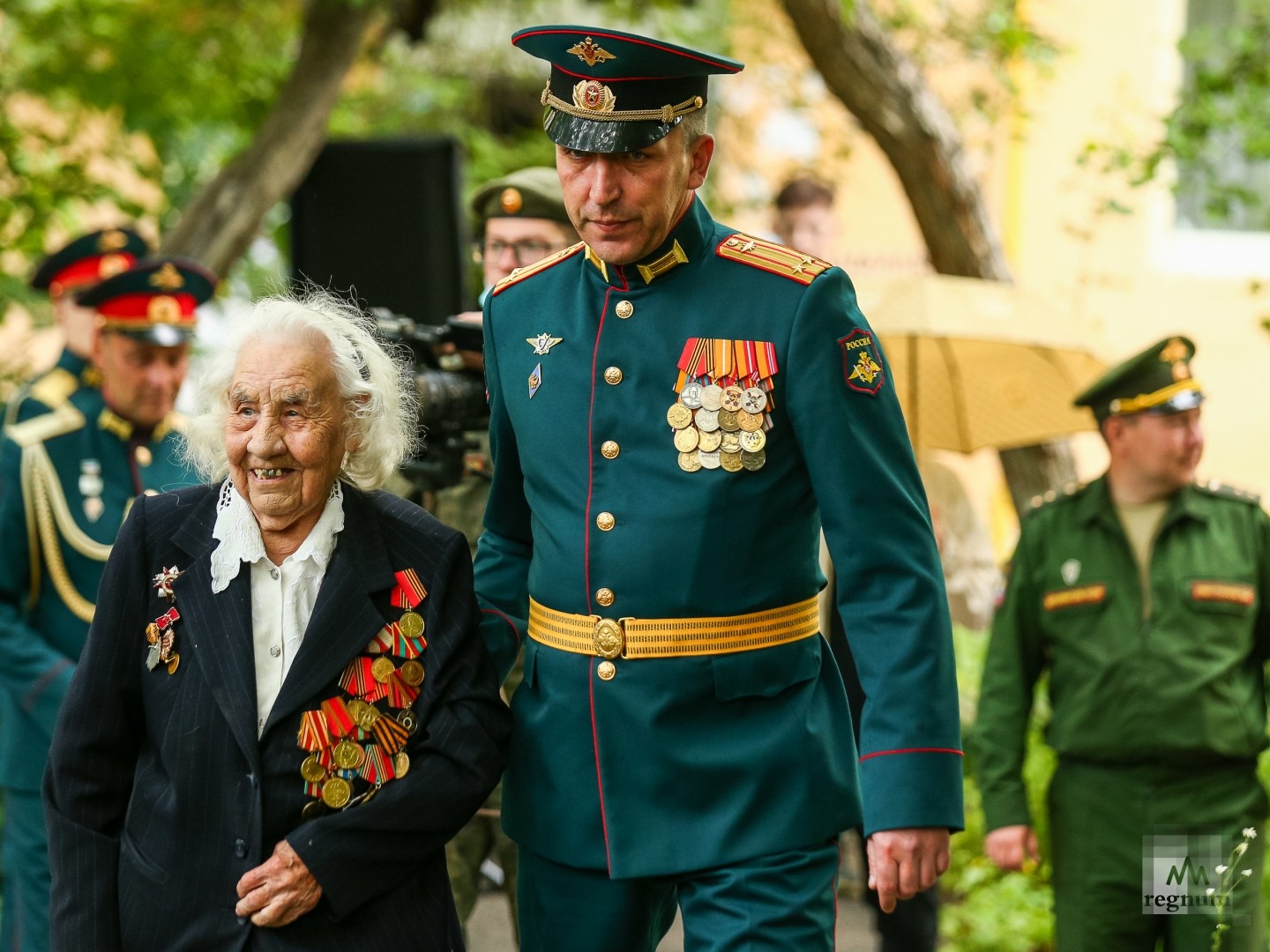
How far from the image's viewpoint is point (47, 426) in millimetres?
5527

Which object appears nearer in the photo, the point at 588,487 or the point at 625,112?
the point at 625,112

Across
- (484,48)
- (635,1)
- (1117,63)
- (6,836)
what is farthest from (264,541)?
(1117,63)

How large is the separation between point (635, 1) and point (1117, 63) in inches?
202

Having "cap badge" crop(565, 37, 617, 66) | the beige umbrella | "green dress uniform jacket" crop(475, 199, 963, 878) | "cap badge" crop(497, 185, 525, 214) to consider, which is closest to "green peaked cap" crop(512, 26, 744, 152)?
"cap badge" crop(565, 37, 617, 66)

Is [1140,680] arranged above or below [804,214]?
below

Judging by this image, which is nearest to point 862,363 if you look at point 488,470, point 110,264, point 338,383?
point 338,383

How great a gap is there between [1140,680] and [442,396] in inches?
87.1

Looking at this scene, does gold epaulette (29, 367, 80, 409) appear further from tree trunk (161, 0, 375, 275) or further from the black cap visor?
the black cap visor

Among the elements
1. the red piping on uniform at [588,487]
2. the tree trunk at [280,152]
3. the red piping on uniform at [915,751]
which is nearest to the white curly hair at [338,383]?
the red piping on uniform at [588,487]

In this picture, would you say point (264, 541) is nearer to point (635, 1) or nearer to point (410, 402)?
point (410, 402)

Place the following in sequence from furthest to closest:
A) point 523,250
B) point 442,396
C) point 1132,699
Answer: point 1132,699 < point 523,250 < point 442,396

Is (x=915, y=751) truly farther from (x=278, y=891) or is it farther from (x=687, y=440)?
(x=278, y=891)

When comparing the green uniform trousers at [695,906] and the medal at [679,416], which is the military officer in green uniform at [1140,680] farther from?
the medal at [679,416]

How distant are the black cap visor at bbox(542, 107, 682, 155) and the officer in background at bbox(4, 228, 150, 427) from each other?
305cm
